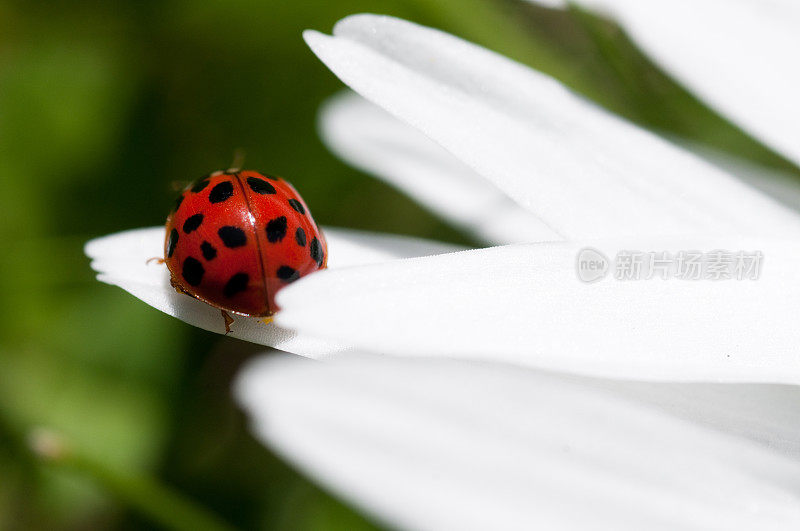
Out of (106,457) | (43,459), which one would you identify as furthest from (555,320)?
(106,457)

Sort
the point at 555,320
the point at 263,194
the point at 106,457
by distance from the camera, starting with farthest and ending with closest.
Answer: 1. the point at 106,457
2. the point at 263,194
3. the point at 555,320

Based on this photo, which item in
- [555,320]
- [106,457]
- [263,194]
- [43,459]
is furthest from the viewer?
[106,457]

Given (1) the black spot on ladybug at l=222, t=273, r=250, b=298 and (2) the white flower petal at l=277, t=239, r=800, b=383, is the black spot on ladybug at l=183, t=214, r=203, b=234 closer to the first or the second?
(1) the black spot on ladybug at l=222, t=273, r=250, b=298

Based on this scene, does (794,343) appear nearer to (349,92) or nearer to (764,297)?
(764,297)

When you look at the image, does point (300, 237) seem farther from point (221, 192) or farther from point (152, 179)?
point (152, 179)

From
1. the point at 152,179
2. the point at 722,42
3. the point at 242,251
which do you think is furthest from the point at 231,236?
the point at 152,179

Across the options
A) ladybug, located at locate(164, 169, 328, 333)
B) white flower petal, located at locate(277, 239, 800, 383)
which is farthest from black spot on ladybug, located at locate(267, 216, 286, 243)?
white flower petal, located at locate(277, 239, 800, 383)

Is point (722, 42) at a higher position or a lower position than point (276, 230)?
higher
